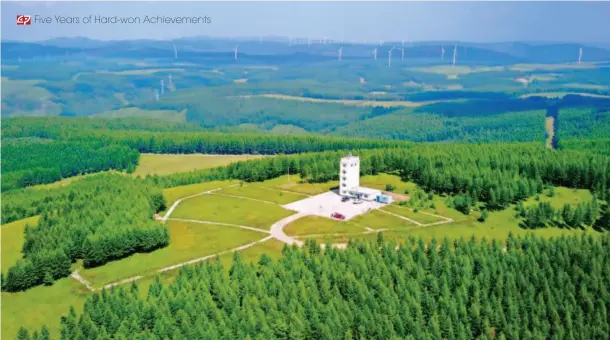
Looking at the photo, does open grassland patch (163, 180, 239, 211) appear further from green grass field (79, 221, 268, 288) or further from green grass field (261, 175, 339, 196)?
green grass field (79, 221, 268, 288)

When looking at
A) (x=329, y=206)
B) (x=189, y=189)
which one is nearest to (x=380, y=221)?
(x=329, y=206)

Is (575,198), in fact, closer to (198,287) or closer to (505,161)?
(505,161)

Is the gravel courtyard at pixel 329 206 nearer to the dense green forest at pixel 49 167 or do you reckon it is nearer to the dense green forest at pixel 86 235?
the dense green forest at pixel 86 235

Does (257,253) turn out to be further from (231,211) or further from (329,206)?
(329,206)

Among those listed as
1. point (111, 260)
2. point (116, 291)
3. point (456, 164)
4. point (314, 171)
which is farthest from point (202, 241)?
point (456, 164)

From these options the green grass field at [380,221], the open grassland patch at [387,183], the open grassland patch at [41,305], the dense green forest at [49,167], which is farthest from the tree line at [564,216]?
the dense green forest at [49,167]

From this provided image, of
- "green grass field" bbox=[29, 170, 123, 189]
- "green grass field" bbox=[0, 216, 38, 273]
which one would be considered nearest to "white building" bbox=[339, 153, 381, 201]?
"green grass field" bbox=[0, 216, 38, 273]
